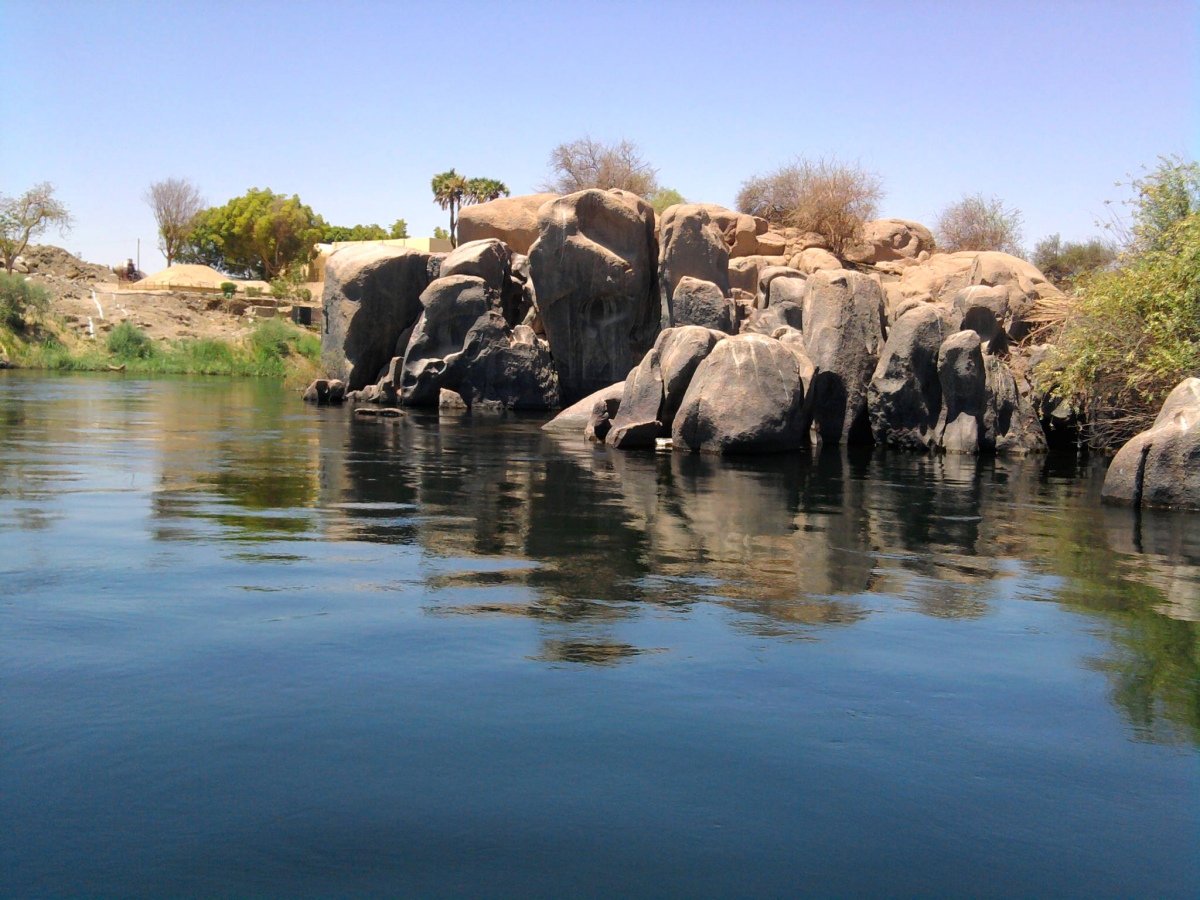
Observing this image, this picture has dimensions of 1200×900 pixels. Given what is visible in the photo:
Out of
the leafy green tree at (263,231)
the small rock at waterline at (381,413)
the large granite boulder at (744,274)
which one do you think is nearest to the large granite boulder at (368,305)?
the small rock at waterline at (381,413)

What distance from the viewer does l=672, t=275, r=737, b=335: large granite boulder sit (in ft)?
79.5

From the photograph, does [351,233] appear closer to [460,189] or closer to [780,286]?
[460,189]

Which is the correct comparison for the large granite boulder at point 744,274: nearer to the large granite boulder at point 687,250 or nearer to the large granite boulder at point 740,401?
the large granite boulder at point 687,250

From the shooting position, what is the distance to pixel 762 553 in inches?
348

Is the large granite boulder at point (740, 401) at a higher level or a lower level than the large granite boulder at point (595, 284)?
lower

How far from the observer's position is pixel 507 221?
35.3 metres

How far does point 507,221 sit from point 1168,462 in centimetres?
2579

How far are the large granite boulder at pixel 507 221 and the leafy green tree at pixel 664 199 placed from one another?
33.0 feet

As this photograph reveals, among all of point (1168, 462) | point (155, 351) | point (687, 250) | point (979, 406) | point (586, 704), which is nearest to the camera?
point (586, 704)

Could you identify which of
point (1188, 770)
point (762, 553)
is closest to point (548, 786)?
point (1188, 770)

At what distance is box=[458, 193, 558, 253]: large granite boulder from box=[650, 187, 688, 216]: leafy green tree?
1007 cm

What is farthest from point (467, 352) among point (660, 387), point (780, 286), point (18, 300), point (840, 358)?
point (18, 300)

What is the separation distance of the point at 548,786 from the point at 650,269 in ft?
86.4

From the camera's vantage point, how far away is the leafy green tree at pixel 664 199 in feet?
149
